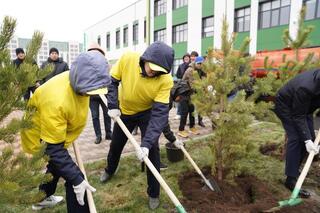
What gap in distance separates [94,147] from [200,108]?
2646mm

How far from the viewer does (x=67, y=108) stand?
2.12 metres

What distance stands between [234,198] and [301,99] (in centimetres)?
134

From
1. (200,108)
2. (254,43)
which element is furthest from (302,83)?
(254,43)

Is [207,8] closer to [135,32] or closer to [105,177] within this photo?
[135,32]

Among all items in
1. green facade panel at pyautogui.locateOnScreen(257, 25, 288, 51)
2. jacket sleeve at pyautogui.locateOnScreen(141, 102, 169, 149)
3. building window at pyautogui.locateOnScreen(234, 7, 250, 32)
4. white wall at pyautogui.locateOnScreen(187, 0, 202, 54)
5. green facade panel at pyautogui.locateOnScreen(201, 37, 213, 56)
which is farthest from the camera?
white wall at pyautogui.locateOnScreen(187, 0, 202, 54)

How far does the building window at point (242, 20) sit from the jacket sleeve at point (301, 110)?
621 inches

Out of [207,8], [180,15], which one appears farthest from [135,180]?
[180,15]

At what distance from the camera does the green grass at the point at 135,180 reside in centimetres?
314

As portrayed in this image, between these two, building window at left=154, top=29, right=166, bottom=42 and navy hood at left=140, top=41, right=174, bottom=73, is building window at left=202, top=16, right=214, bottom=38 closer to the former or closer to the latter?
building window at left=154, top=29, right=166, bottom=42

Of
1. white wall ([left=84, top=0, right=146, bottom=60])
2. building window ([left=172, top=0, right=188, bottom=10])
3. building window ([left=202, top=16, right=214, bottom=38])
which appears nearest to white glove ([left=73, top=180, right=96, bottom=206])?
building window ([left=202, top=16, right=214, bottom=38])

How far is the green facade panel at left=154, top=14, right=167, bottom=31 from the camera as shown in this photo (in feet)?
86.6

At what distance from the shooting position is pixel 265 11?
→ 55.6ft

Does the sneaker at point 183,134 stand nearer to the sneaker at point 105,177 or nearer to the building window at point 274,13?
the sneaker at point 105,177

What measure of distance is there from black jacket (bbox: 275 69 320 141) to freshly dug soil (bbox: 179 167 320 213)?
78 cm
